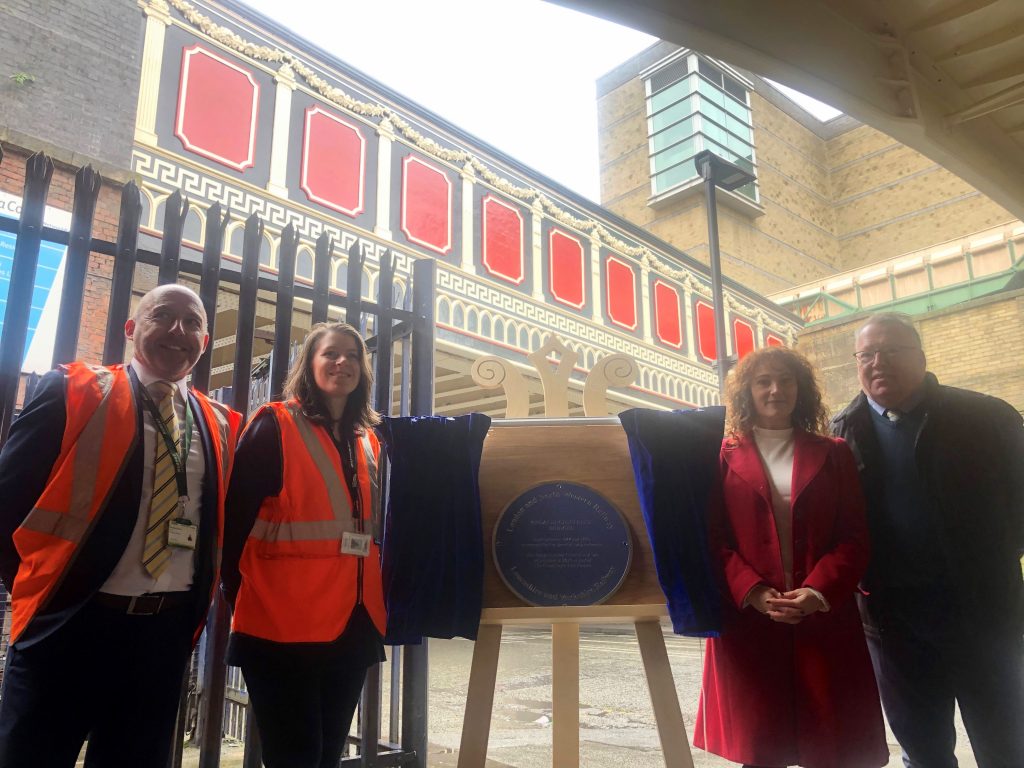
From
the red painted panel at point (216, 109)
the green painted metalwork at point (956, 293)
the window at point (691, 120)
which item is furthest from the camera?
the window at point (691, 120)

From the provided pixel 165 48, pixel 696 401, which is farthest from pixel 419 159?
pixel 696 401

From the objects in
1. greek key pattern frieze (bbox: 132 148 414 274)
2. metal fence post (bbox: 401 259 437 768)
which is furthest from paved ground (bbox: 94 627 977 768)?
greek key pattern frieze (bbox: 132 148 414 274)

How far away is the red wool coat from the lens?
2.00 m

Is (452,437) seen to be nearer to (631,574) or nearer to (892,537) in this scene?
(631,574)

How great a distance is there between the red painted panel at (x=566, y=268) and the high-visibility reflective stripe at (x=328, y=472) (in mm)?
10089

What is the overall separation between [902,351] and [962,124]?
2.13m

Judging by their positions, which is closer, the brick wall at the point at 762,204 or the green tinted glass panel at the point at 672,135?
the green tinted glass panel at the point at 672,135

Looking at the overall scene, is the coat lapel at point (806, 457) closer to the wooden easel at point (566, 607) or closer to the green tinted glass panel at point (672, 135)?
the wooden easel at point (566, 607)

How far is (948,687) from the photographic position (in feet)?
7.11

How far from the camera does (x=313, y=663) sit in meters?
1.96

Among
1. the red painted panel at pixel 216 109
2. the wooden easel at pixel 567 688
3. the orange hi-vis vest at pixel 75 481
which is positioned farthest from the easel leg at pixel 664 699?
the red painted panel at pixel 216 109

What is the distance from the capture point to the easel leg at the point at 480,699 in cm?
217

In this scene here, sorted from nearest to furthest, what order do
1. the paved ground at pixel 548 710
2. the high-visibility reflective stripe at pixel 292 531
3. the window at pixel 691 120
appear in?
the high-visibility reflective stripe at pixel 292 531
the paved ground at pixel 548 710
the window at pixel 691 120

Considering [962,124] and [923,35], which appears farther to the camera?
[962,124]
